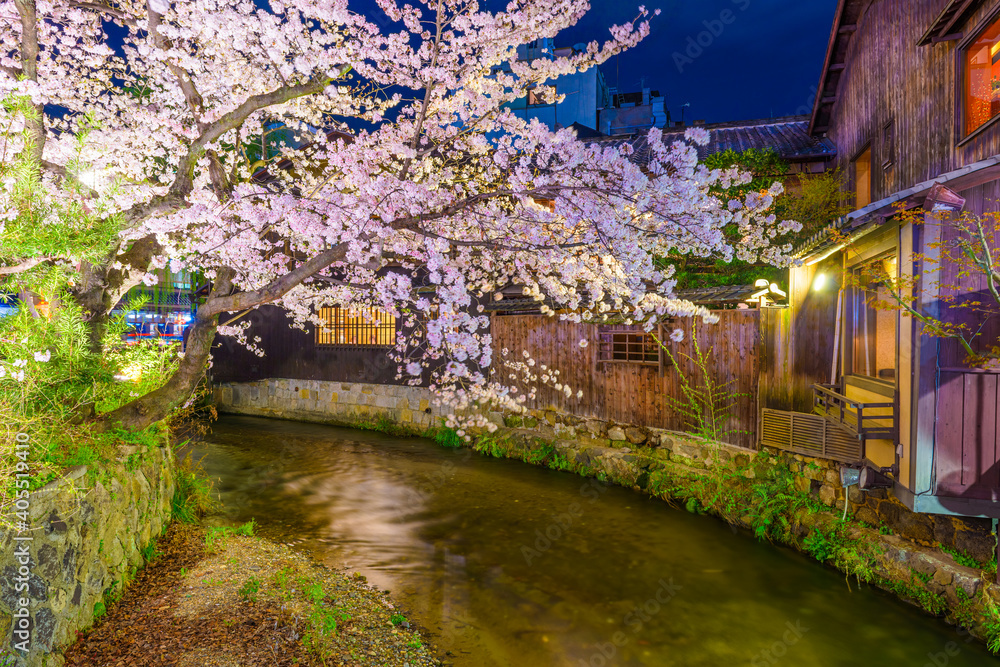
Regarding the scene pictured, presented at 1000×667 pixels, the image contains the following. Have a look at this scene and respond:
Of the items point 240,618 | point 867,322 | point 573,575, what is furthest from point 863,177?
point 240,618

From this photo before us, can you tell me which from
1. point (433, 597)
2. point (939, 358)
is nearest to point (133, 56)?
point (433, 597)

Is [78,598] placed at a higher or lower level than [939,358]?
lower

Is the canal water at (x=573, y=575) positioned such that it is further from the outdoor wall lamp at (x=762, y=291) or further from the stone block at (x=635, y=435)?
the outdoor wall lamp at (x=762, y=291)

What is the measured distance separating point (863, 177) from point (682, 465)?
7.89 meters

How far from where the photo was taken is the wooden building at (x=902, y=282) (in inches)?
221

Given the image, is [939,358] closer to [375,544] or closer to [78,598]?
[375,544]

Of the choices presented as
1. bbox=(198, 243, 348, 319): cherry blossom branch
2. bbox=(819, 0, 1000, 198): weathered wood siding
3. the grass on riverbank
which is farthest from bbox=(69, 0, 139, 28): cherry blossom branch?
bbox=(819, 0, 1000, 198): weathered wood siding

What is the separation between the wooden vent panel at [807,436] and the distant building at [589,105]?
58.2ft

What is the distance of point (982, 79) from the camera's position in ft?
24.8

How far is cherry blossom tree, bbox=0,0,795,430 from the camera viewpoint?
5.38 metres

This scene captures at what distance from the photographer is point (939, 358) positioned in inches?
223

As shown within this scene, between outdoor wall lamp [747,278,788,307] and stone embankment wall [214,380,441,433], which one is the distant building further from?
outdoor wall lamp [747,278,788,307]

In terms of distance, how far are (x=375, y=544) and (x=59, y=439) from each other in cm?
458

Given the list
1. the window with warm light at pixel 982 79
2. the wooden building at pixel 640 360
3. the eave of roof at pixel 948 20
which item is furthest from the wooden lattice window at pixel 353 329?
the window with warm light at pixel 982 79
